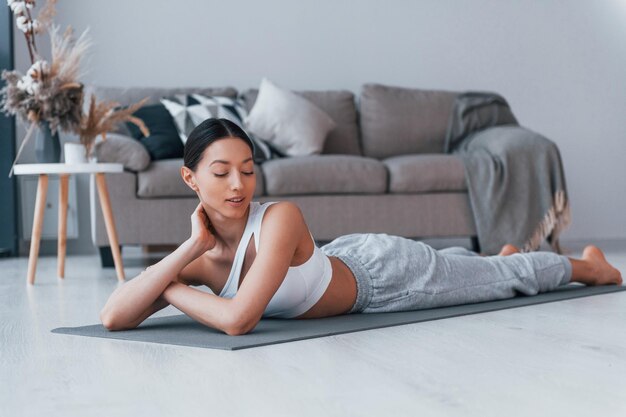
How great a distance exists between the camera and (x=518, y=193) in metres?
4.56

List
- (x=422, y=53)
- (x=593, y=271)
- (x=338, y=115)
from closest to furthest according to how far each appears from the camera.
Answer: (x=593, y=271), (x=338, y=115), (x=422, y=53)

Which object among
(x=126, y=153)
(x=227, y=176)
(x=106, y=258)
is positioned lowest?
(x=106, y=258)

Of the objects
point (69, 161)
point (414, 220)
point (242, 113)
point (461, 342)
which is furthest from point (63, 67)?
point (461, 342)

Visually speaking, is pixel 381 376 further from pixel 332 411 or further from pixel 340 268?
pixel 340 268

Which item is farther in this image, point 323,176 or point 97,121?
point 323,176

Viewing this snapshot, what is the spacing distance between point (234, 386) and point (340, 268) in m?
0.84

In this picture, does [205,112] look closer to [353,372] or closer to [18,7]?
[18,7]

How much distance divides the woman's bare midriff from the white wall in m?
3.49

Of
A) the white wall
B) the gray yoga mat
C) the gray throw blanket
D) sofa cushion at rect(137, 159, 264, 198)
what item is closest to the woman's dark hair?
the gray yoga mat

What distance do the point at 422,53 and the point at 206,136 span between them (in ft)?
13.5

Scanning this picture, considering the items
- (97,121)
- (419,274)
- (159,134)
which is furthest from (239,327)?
(159,134)

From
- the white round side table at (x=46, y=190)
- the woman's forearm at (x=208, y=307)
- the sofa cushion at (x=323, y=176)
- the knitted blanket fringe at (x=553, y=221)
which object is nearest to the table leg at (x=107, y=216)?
the white round side table at (x=46, y=190)

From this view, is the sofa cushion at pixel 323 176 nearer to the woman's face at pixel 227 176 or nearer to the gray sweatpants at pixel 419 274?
the gray sweatpants at pixel 419 274

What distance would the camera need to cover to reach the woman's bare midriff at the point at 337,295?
7.50ft
